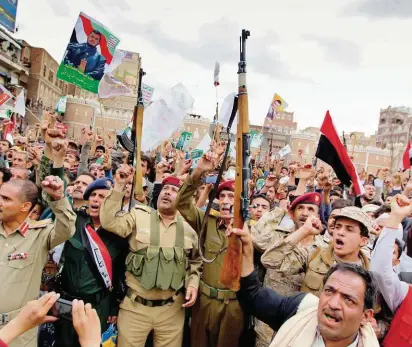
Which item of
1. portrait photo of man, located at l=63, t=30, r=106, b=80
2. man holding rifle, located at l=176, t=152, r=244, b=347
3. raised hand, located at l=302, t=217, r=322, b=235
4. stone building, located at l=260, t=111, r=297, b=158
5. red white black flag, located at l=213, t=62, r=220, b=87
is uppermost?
stone building, located at l=260, t=111, r=297, b=158

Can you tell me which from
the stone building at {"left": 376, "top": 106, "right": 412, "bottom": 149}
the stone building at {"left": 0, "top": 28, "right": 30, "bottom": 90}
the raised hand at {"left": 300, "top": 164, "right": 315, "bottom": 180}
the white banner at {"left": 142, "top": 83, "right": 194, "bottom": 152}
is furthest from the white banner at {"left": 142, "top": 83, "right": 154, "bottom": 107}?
the stone building at {"left": 376, "top": 106, "right": 412, "bottom": 149}

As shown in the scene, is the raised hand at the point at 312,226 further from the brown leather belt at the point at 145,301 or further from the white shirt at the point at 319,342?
the brown leather belt at the point at 145,301

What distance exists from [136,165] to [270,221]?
1472 millimetres

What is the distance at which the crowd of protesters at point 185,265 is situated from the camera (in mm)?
2242

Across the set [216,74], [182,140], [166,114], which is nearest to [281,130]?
[182,140]

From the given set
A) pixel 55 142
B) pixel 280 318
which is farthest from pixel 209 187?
pixel 280 318

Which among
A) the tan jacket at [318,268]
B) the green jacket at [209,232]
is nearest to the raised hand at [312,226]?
the tan jacket at [318,268]

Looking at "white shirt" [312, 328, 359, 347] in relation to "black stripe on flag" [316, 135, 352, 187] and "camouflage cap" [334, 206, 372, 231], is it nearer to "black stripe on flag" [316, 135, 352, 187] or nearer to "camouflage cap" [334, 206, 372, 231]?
"camouflage cap" [334, 206, 372, 231]

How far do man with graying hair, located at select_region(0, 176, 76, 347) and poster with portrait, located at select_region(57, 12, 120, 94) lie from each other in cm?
418

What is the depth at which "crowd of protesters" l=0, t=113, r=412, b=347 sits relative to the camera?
88.3 inches

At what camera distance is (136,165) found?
3830 mm

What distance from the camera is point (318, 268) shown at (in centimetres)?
302

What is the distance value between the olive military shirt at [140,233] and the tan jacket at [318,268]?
104cm

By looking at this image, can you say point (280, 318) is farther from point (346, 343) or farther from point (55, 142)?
point (55, 142)
